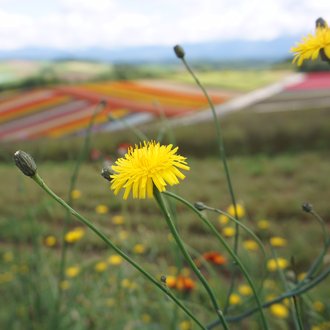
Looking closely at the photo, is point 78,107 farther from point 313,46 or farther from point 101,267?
point 313,46

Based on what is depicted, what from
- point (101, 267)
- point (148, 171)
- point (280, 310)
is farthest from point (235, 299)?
point (148, 171)

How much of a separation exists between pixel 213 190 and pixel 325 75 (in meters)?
8.45

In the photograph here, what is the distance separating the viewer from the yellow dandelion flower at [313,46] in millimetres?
584

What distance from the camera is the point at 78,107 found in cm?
833

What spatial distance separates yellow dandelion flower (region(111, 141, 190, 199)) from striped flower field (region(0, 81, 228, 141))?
6.60 metres

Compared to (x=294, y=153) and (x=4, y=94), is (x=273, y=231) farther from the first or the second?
(x=4, y=94)

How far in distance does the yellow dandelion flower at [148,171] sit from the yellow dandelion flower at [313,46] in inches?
9.9

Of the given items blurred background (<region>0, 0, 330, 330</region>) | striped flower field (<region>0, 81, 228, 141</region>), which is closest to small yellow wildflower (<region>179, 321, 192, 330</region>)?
blurred background (<region>0, 0, 330, 330</region>)

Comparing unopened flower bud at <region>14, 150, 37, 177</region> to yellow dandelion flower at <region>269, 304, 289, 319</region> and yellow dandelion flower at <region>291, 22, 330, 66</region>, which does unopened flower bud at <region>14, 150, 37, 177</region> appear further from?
yellow dandelion flower at <region>269, 304, 289, 319</region>

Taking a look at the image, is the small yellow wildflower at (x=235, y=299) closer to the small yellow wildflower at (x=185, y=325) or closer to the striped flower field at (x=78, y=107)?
the small yellow wildflower at (x=185, y=325)

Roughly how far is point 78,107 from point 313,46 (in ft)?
26.1

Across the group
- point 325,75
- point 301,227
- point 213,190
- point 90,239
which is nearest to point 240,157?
point 213,190

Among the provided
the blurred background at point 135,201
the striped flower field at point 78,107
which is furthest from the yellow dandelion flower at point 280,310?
the striped flower field at point 78,107

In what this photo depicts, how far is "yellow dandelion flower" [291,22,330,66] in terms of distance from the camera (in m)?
0.58
